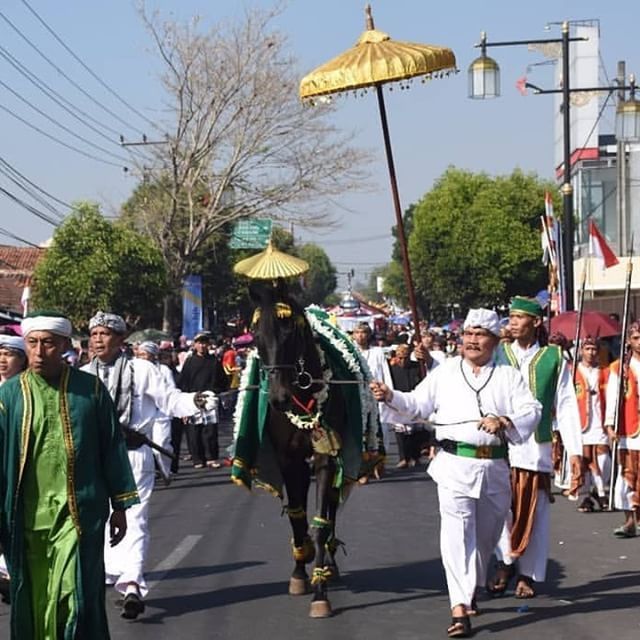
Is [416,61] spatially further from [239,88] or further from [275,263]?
[239,88]

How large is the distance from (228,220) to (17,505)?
32452 mm

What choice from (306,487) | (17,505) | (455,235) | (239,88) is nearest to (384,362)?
(306,487)

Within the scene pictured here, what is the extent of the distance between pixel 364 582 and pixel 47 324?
157 inches

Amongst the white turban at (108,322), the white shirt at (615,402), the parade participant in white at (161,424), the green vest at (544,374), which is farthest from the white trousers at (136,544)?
the white shirt at (615,402)

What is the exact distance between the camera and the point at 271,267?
920 centimetres

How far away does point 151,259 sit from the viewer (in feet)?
115

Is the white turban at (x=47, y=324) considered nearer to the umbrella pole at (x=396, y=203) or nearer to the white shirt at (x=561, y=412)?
the umbrella pole at (x=396, y=203)

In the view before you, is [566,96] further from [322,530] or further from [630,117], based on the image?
[322,530]

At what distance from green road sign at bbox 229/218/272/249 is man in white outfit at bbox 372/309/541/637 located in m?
30.1

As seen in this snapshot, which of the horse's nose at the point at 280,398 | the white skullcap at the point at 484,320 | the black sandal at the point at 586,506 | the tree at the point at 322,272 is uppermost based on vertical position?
the tree at the point at 322,272

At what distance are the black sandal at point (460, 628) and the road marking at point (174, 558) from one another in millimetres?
2614

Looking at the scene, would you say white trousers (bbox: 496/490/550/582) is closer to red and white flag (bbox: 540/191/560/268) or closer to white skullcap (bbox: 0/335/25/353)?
white skullcap (bbox: 0/335/25/353)

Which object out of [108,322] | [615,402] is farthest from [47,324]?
[615,402]

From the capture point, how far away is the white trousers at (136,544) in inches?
344
